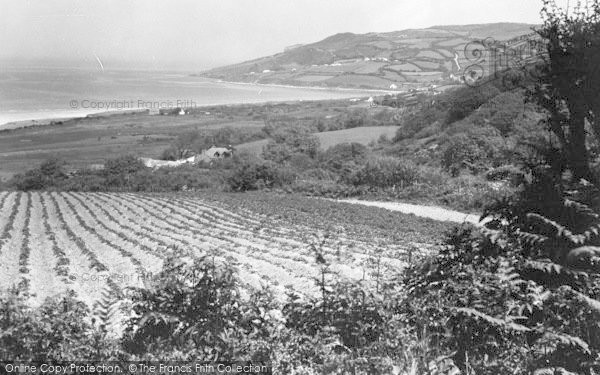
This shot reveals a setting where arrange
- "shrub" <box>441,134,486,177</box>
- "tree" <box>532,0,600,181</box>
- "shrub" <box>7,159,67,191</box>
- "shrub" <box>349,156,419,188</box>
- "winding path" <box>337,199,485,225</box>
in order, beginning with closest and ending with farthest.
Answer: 1. "tree" <box>532,0,600,181</box>
2. "winding path" <box>337,199,485,225</box>
3. "shrub" <box>349,156,419,188</box>
4. "shrub" <box>441,134,486,177</box>
5. "shrub" <box>7,159,67,191</box>

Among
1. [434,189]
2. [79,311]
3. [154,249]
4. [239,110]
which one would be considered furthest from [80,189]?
[239,110]

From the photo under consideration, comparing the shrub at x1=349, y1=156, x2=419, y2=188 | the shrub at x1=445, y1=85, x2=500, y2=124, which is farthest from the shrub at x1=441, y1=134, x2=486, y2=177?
the shrub at x1=445, y1=85, x2=500, y2=124

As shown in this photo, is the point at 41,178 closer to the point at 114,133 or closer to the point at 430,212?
the point at 430,212

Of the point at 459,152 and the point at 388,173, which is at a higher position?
the point at 459,152

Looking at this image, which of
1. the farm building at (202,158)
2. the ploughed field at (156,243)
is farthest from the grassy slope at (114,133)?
the ploughed field at (156,243)

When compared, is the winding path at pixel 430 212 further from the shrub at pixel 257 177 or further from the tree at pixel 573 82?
the tree at pixel 573 82

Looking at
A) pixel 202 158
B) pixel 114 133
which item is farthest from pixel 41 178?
pixel 114 133

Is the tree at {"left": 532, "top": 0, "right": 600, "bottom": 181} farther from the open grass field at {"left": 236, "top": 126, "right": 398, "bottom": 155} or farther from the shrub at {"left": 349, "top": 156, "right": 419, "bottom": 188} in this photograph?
the open grass field at {"left": 236, "top": 126, "right": 398, "bottom": 155}
